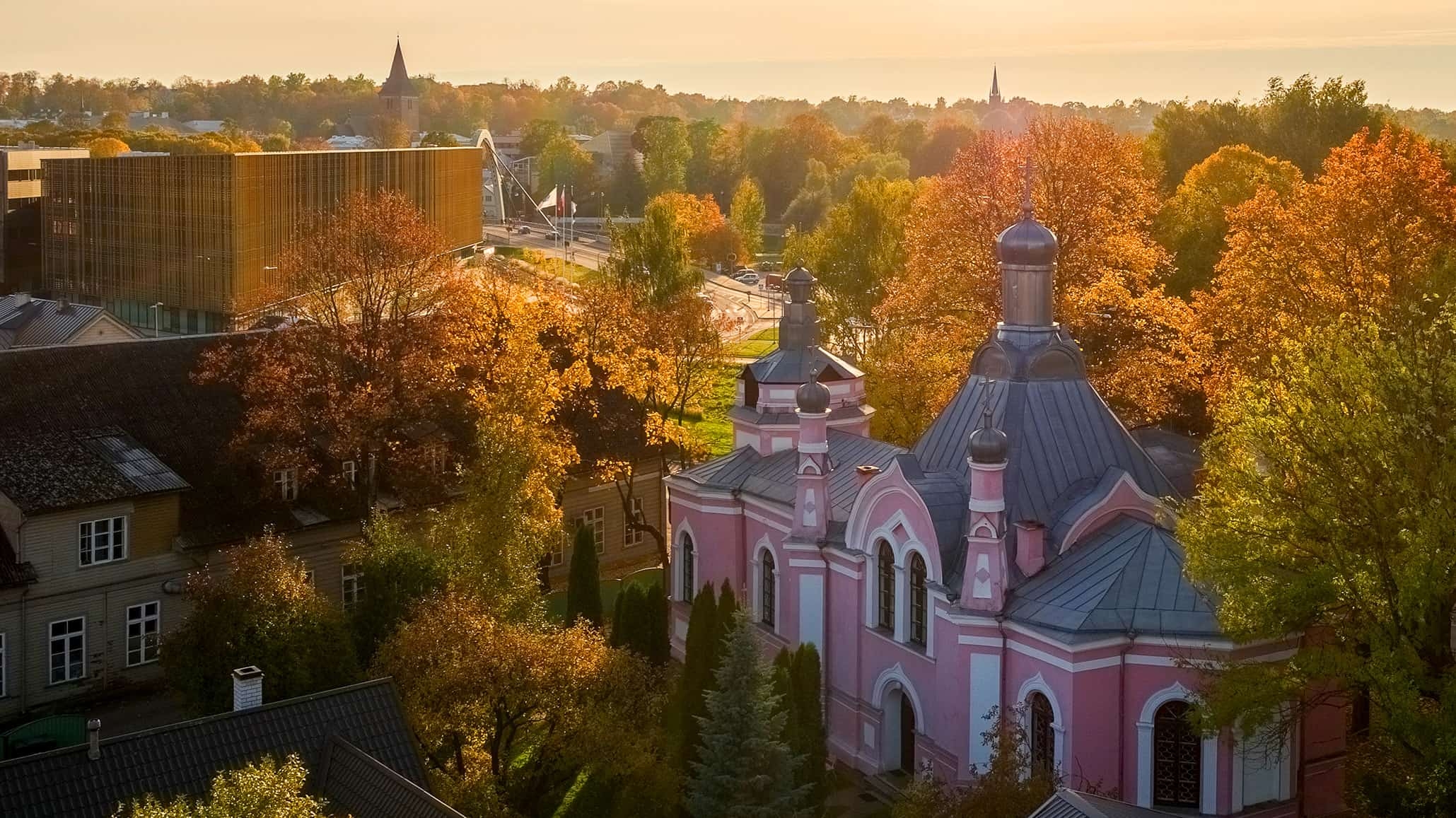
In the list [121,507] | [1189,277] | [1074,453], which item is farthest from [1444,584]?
[1189,277]

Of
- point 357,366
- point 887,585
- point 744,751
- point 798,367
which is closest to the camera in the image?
point 744,751

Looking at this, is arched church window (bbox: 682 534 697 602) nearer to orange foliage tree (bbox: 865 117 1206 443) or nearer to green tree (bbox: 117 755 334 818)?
orange foliage tree (bbox: 865 117 1206 443)

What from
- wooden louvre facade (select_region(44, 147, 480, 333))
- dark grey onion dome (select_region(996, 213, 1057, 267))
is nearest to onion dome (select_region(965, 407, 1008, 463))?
dark grey onion dome (select_region(996, 213, 1057, 267))

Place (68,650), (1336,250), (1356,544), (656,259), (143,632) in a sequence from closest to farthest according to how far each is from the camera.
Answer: (1356,544), (68,650), (143,632), (1336,250), (656,259)

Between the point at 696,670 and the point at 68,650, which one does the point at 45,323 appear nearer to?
the point at 68,650

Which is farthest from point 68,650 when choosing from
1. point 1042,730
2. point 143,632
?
point 1042,730
